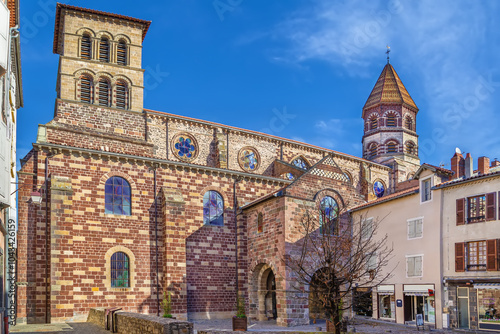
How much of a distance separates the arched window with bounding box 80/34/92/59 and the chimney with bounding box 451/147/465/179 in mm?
21908

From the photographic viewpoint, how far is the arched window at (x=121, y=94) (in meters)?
31.6

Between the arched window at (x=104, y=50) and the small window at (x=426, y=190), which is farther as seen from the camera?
the arched window at (x=104, y=50)

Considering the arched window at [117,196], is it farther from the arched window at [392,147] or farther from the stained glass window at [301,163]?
the arched window at [392,147]

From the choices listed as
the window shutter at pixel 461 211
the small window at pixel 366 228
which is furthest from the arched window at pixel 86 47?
the window shutter at pixel 461 211

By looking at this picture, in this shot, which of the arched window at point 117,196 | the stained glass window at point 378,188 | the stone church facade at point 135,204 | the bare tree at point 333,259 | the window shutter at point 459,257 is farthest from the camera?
the stained glass window at point 378,188

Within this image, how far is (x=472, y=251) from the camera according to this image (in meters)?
24.5

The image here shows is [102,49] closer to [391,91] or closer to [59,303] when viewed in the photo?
[59,303]

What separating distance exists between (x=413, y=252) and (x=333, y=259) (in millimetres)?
8287

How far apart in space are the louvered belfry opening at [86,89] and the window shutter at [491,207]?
72.5ft

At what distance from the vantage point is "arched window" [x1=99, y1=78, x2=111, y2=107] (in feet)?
102

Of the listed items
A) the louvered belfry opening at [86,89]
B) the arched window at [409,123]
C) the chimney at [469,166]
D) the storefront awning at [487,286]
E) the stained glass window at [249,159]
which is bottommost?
the storefront awning at [487,286]

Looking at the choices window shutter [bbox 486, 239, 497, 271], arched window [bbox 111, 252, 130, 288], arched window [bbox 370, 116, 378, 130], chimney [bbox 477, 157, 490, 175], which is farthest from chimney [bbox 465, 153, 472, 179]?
arched window [bbox 370, 116, 378, 130]

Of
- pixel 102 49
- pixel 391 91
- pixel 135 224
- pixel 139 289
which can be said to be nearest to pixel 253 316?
pixel 139 289

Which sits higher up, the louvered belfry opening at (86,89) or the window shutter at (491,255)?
the louvered belfry opening at (86,89)
